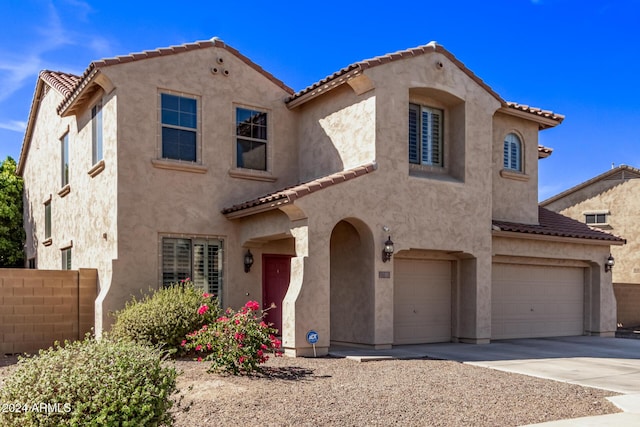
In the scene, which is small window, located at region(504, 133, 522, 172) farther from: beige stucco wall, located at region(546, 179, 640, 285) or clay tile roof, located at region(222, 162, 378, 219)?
beige stucco wall, located at region(546, 179, 640, 285)

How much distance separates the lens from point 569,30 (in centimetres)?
1881

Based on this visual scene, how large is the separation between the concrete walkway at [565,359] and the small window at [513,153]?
→ 529cm

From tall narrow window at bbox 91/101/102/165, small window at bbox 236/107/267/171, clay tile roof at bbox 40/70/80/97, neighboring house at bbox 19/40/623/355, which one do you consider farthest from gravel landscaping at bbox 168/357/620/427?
clay tile roof at bbox 40/70/80/97

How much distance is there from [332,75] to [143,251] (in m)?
6.47

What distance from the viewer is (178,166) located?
50.5 feet

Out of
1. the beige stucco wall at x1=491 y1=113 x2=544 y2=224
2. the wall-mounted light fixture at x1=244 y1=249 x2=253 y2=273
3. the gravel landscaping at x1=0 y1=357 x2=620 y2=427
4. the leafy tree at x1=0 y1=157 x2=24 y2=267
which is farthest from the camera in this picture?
the leafy tree at x1=0 y1=157 x2=24 y2=267

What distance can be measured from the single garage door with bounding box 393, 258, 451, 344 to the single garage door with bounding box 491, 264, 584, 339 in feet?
5.67

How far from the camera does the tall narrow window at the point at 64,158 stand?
1909 cm

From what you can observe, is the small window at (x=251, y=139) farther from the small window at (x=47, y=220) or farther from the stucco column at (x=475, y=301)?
the small window at (x=47, y=220)

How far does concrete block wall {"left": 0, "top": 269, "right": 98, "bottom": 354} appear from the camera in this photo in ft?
46.2

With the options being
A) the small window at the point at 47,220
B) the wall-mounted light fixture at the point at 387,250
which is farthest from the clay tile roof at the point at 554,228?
the small window at the point at 47,220

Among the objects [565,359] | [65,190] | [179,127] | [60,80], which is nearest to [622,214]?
[565,359]

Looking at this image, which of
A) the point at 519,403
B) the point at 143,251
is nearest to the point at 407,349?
the point at 519,403

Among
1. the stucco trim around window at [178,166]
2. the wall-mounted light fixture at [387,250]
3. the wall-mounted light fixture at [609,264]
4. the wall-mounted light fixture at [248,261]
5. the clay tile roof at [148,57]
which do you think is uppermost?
the clay tile roof at [148,57]
